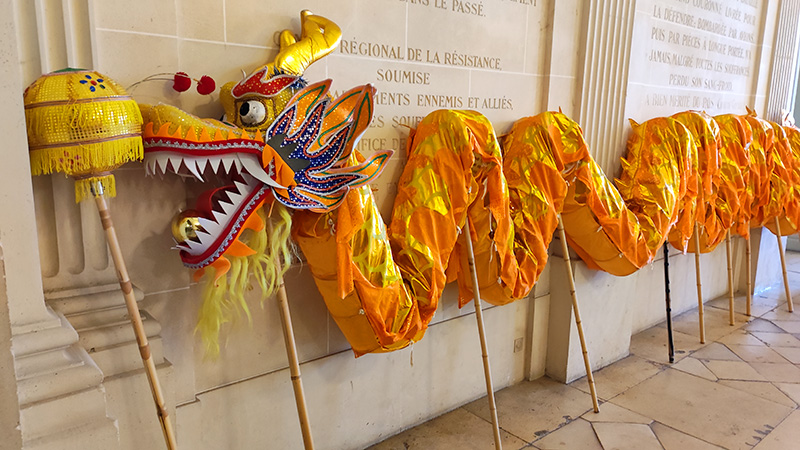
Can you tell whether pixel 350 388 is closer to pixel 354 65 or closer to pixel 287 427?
pixel 287 427

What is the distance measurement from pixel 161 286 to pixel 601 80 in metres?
Answer: 2.31

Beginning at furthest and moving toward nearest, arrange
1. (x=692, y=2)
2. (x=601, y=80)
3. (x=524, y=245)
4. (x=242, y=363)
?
(x=692, y=2) < (x=601, y=80) < (x=524, y=245) < (x=242, y=363)


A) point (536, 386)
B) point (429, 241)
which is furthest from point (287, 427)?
point (536, 386)

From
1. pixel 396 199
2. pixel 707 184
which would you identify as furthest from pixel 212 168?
pixel 707 184

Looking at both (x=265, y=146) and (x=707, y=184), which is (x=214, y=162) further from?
(x=707, y=184)

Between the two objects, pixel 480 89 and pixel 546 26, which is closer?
pixel 480 89

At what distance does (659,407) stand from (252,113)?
239 centimetres

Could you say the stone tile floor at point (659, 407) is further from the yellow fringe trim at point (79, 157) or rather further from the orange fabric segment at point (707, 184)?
the yellow fringe trim at point (79, 157)

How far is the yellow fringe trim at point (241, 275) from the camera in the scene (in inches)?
67.5

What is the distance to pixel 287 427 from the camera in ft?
7.11

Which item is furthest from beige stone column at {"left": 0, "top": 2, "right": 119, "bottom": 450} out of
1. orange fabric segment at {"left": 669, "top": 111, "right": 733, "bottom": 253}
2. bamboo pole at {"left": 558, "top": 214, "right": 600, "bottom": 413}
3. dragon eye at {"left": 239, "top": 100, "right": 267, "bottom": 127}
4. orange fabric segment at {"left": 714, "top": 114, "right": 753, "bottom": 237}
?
orange fabric segment at {"left": 714, "top": 114, "right": 753, "bottom": 237}

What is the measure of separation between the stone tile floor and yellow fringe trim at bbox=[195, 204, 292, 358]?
1.03 metres

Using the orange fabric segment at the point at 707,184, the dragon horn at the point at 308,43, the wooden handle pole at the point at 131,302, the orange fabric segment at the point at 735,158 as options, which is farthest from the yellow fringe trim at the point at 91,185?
the orange fabric segment at the point at 735,158

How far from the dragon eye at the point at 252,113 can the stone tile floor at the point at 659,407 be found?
1492 millimetres
